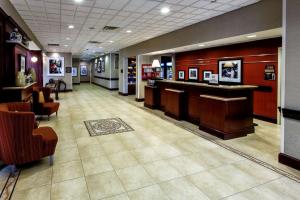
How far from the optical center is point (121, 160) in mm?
3768

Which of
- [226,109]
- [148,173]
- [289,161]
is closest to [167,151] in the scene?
[148,173]

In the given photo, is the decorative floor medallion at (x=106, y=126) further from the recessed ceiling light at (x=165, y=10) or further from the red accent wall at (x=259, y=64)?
the red accent wall at (x=259, y=64)

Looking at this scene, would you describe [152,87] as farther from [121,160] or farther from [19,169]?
[19,169]

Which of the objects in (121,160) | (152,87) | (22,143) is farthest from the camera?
(152,87)

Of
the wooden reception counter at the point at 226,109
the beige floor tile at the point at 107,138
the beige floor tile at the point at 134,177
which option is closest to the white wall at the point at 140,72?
the wooden reception counter at the point at 226,109

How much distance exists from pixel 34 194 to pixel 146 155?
1922 mm

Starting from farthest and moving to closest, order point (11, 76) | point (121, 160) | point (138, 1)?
point (11, 76) → point (138, 1) → point (121, 160)

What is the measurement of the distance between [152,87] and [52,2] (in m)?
4.99

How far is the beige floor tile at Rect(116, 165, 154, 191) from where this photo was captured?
2936 millimetres

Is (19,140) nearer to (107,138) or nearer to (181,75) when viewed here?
(107,138)

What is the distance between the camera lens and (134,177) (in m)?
3.16

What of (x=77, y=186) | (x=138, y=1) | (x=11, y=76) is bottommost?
(x=77, y=186)

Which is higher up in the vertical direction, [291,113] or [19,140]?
[291,113]

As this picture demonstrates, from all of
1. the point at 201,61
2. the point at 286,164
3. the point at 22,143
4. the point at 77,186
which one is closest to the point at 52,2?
the point at 22,143
